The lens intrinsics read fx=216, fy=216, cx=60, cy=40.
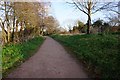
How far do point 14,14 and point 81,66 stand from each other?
1695cm

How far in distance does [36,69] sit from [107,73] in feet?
11.3

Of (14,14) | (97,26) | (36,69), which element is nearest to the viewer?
(36,69)

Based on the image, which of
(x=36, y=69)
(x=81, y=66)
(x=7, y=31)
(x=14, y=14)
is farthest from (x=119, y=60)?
(x=7, y=31)

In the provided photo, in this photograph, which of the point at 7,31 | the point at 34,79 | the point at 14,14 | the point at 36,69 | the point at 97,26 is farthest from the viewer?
the point at 97,26

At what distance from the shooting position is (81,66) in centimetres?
1089

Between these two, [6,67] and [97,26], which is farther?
[97,26]

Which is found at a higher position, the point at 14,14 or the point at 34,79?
the point at 14,14

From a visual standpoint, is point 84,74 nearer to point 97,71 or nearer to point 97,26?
point 97,71

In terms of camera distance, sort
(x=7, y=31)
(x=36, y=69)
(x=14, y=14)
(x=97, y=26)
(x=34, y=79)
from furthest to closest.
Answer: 1. (x=97, y=26)
2. (x=7, y=31)
3. (x=14, y=14)
4. (x=36, y=69)
5. (x=34, y=79)

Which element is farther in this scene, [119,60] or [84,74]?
[119,60]

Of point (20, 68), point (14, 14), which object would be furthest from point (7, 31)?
point (20, 68)

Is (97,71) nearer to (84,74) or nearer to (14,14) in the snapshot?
(84,74)

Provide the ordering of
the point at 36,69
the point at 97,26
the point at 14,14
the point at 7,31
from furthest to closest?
1. the point at 97,26
2. the point at 7,31
3. the point at 14,14
4. the point at 36,69

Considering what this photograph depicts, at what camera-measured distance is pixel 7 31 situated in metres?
29.7
